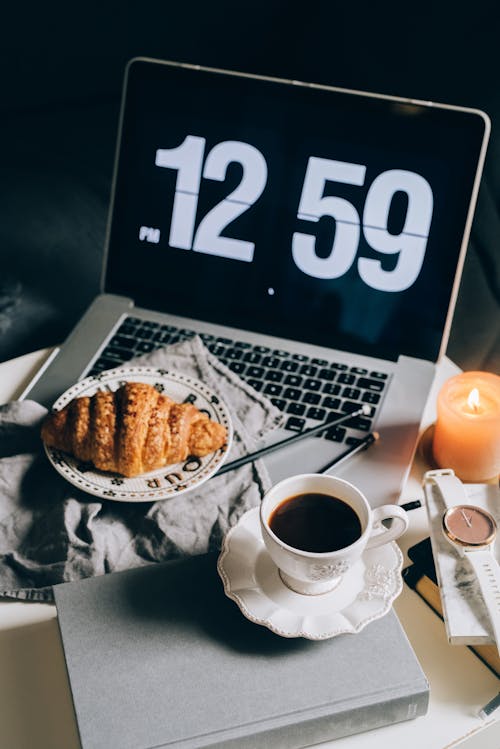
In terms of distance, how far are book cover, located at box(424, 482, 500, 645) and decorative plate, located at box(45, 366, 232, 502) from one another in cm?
23

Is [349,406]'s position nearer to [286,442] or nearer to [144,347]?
[286,442]

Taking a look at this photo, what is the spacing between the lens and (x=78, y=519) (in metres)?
0.81

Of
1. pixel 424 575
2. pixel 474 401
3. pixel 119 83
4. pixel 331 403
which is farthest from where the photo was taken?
pixel 119 83

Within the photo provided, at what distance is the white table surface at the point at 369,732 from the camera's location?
0.66m

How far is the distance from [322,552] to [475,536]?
6.5 inches

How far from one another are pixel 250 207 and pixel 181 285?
5.7 inches

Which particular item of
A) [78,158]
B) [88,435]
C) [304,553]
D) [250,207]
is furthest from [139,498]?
[78,158]

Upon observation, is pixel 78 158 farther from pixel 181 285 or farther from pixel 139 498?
pixel 139 498

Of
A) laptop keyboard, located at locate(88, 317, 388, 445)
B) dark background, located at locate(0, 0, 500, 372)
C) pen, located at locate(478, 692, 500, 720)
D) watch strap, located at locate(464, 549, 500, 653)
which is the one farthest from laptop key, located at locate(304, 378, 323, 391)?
dark background, located at locate(0, 0, 500, 372)

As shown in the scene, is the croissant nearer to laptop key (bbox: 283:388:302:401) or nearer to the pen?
laptop key (bbox: 283:388:302:401)

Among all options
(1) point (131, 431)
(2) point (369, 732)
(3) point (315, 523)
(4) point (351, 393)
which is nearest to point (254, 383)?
(4) point (351, 393)

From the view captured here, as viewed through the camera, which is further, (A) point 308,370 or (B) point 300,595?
(A) point 308,370

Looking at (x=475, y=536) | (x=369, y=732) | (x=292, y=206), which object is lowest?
(x=369, y=732)

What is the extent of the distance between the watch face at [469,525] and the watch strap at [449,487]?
2cm
